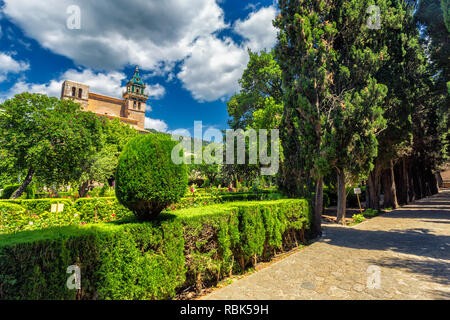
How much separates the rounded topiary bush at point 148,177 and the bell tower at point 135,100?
259ft

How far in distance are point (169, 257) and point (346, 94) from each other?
9.86m

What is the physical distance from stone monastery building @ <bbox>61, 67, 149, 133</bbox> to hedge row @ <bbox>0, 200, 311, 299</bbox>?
6874 centimetres

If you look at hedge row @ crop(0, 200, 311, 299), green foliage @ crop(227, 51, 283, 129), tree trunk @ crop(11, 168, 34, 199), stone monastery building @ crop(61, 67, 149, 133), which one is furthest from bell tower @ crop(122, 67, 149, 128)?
hedge row @ crop(0, 200, 311, 299)

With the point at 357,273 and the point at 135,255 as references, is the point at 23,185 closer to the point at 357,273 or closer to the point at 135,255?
the point at 135,255

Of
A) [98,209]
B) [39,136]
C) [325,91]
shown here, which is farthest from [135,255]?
[39,136]

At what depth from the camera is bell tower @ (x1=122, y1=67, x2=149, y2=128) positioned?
76688 mm

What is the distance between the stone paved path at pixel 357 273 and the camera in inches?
161
